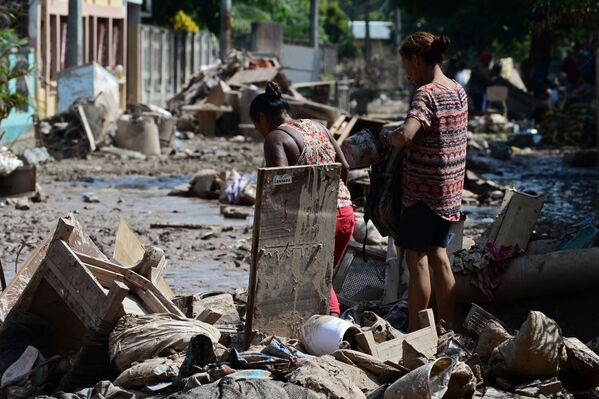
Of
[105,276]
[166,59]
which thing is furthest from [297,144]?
[166,59]

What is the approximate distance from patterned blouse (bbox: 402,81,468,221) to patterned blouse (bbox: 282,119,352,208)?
1.47 ft

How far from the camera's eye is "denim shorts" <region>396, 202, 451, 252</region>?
6016mm

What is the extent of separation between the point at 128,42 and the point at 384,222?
25.2m

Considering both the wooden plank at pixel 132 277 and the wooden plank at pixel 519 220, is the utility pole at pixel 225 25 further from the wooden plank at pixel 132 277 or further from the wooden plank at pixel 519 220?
the wooden plank at pixel 132 277

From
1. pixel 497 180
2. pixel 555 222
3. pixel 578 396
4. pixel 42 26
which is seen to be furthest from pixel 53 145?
pixel 578 396

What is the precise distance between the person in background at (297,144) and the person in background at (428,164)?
39 cm

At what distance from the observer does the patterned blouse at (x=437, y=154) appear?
5.94 m

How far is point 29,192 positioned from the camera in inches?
540

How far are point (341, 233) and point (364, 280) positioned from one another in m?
1.00

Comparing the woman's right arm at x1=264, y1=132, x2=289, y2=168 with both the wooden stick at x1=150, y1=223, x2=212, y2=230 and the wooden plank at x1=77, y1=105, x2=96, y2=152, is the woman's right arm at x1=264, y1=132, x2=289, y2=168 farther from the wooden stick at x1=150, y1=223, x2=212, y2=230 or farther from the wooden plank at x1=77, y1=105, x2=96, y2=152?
the wooden plank at x1=77, y1=105, x2=96, y2=152

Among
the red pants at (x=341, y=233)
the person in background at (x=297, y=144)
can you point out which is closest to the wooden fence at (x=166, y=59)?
the person in background at (x=297, y=144)

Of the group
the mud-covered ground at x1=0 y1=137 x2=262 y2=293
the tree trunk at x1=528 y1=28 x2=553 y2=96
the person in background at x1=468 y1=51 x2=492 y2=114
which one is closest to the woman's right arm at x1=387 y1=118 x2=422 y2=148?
the mud-covered ground at x1=0 y1=137 x2=262 y2=293

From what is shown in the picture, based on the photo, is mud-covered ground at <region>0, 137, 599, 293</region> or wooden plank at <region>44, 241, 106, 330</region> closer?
wooden plank at <region>44, 241, 106, 330</region>

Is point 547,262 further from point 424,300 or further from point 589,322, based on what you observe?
point 424,300
